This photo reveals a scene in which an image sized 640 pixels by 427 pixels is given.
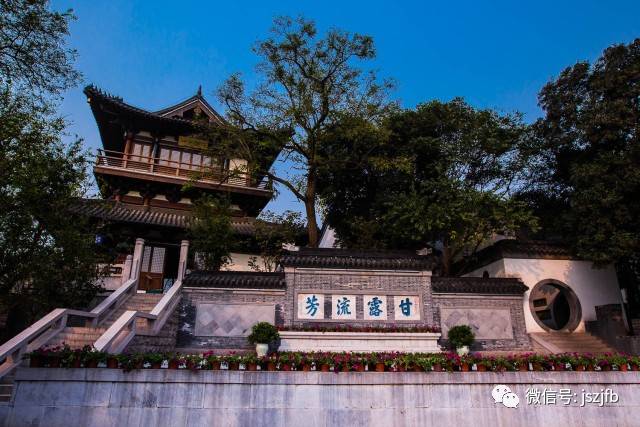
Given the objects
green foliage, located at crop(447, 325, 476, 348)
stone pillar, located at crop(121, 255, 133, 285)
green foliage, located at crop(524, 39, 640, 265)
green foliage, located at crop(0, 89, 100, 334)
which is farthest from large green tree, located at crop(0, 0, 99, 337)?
green foliage, located at crop(524, 39, 640, 265)

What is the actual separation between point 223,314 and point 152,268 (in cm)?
657

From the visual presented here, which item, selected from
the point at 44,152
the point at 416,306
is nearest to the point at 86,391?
the point at 44,152

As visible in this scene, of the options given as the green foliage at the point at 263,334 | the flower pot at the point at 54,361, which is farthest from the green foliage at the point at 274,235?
the flower pot at the point at 54,361

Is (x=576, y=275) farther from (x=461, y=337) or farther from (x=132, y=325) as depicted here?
(x=132, y=325)

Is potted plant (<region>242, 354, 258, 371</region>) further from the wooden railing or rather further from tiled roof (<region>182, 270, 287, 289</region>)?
the wooden railing

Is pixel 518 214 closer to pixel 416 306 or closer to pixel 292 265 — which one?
pixel 416 306

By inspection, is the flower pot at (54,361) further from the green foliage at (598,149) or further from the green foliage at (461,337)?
the green foliage at (598,149)

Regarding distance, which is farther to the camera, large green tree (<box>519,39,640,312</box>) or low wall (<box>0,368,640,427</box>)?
large green tree (<box>519,39,640,312</box>)

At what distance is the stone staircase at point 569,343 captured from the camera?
492 inches

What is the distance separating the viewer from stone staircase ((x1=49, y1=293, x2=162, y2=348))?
8.65 meters

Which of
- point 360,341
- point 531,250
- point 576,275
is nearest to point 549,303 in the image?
point 576,275

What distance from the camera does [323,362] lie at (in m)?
6.89

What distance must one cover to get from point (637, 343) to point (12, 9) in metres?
16.0

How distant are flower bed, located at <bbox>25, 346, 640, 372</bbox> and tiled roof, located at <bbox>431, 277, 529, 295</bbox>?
498 centimetres
